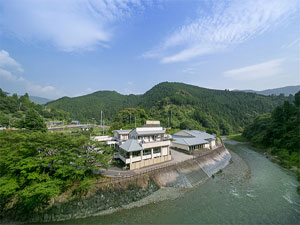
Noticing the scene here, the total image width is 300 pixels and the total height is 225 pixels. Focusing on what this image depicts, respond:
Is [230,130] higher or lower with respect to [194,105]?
lower

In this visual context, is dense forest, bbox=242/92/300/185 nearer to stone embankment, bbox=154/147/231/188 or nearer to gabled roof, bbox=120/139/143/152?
stone embankment, bbox=154/147/231/188

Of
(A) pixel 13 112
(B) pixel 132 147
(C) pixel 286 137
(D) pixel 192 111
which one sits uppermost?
(A) pixel 13 112

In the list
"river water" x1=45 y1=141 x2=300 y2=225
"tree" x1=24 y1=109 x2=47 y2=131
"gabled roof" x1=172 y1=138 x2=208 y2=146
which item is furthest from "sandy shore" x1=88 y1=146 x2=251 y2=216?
"tree" x1=24 y1=109 x2=47 y2=131

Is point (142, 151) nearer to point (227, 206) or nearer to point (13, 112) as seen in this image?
point (227, 206)

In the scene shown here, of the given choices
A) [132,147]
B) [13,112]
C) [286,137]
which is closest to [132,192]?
[132,147]

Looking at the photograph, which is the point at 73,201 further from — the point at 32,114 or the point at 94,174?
the point at 32,114

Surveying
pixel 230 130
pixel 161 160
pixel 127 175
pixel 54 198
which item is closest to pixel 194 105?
pixel 230 130

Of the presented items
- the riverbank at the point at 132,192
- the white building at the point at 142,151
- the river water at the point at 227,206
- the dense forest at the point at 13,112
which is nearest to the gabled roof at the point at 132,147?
the white building at the point at 142,151

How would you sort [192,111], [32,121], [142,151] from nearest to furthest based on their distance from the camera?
[142,151] → [32,121] → [192,111]
